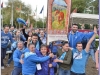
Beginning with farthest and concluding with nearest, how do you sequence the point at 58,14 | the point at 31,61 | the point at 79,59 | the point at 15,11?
the point at 15,11, the point at 79,59, the point at 58,14, the point at 31,61

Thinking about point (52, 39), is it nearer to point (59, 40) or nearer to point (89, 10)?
point (59, 40)

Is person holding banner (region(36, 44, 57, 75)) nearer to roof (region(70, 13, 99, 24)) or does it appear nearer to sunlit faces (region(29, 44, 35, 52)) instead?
sunlit faces (region(29, 44, 35, 52))

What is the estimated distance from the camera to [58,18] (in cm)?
484

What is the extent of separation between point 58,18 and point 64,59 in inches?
33.0

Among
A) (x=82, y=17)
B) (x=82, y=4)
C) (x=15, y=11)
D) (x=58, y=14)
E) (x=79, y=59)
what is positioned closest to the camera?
(x=58, y=14)

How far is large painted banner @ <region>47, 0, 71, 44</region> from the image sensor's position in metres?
4.76

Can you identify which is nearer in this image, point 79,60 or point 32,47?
point 32,47

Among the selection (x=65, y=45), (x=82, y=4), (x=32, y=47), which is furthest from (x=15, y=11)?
(x=32, y=47)

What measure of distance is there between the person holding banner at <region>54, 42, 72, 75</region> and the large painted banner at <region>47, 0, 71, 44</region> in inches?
9.7

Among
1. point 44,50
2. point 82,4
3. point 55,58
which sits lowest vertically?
point 55,58

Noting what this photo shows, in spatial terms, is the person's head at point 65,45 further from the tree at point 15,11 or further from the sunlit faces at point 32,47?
the tree at point 15,11

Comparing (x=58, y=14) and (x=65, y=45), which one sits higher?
(x=58, y=14)

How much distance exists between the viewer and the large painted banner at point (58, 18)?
15.6 ft

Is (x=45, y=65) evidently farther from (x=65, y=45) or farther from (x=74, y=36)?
(x=74, y=36)
